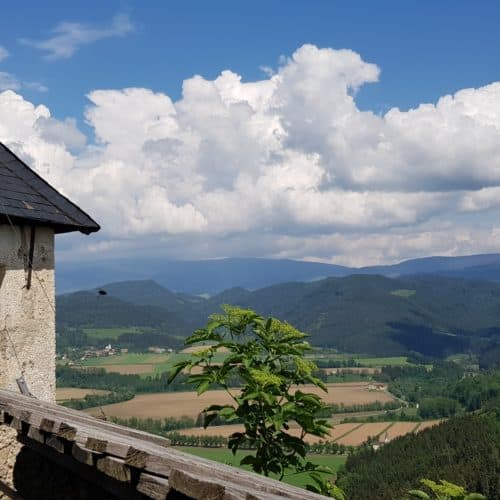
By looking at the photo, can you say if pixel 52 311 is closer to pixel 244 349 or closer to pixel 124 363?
pixel 244 349

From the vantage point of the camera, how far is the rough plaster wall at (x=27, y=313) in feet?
27.8

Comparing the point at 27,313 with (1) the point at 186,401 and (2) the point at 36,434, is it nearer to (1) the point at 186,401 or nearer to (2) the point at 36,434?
(2) the point at 36,434

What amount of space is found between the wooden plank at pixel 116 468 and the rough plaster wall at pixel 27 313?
15.2 feet

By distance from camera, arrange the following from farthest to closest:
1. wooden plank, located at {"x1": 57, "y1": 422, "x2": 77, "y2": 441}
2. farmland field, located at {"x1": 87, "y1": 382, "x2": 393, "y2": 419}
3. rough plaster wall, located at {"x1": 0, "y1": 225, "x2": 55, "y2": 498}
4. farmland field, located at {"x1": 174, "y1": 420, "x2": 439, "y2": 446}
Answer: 1. farmland field, located at {"x1": 87, "y1": 382, "x2": 393, "y2": 419}
2. farmland field, located at {"x1": 174, "y1": 420, "x2": 439, "y2": 446}
3. rough plaster wall, located at {"x1": 0, "y1": 225, "x2": 55, "y2": 498}
4. wooden plank, located at {"x1": 57, "y1": 422, "x2": 77, "y2": 441}

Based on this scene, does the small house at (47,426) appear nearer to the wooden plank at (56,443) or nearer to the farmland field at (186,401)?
the wooden plank at (56,443)

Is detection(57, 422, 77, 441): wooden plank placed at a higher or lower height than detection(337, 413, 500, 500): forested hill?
higher

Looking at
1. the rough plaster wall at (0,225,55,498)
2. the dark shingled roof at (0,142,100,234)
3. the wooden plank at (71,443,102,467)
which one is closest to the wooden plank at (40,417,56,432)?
the wooden plank at (71,443,102,467)

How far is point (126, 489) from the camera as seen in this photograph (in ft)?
15.4

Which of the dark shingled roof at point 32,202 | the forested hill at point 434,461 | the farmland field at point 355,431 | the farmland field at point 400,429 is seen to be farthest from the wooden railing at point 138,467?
the farmland field at point 400,429

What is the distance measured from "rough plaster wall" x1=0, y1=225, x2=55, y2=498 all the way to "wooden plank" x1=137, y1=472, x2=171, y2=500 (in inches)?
205

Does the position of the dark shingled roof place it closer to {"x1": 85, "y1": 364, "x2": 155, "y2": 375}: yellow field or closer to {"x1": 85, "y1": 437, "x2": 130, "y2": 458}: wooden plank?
{"x1": 85, "y1": 437, "x2": 130, "y2": 458}: wooden plank

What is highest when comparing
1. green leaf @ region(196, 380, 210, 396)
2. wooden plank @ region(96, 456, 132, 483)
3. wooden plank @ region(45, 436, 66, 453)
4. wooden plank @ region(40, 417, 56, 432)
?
green leaf @ region(196, 380, 210, 396)

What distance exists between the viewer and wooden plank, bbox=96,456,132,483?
4.12 metres

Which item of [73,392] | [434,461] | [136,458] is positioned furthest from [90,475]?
[73,392]
